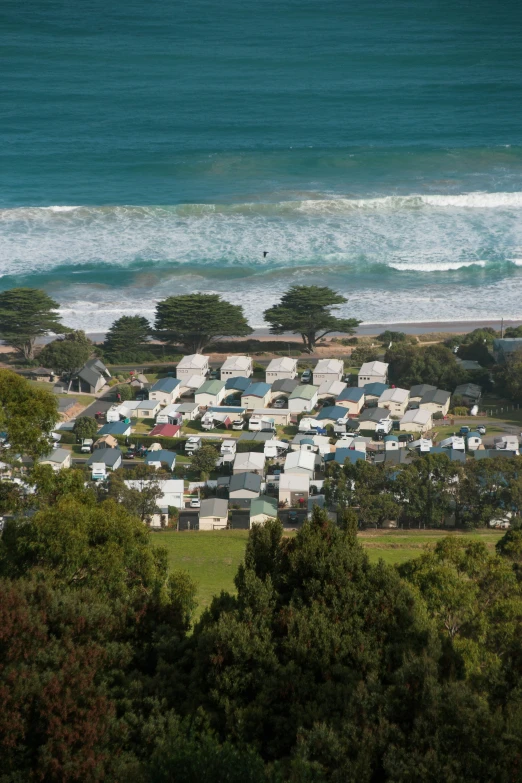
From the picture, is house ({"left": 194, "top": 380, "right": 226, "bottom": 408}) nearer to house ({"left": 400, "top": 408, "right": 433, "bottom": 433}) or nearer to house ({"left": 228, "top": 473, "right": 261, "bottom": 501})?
house ({"left": 400, "top": 408, "right": 433, "bottom": 433})

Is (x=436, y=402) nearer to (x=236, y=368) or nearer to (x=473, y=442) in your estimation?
(x=473, y=442)

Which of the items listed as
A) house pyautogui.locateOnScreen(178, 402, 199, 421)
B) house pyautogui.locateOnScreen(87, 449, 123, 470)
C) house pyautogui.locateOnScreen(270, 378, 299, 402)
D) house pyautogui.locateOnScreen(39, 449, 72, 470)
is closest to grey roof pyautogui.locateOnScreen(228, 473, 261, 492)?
house pyautogui.locateOnScreen(87, 449, 123, 470)

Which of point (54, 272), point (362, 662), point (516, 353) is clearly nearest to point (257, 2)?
point (54, 272)


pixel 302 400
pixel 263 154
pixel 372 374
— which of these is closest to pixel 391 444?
pixel 302 400

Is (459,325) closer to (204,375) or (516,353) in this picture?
(516,353)

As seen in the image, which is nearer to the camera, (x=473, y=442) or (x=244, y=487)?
(x=244, y=487)

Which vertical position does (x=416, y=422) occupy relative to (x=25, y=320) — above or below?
below
